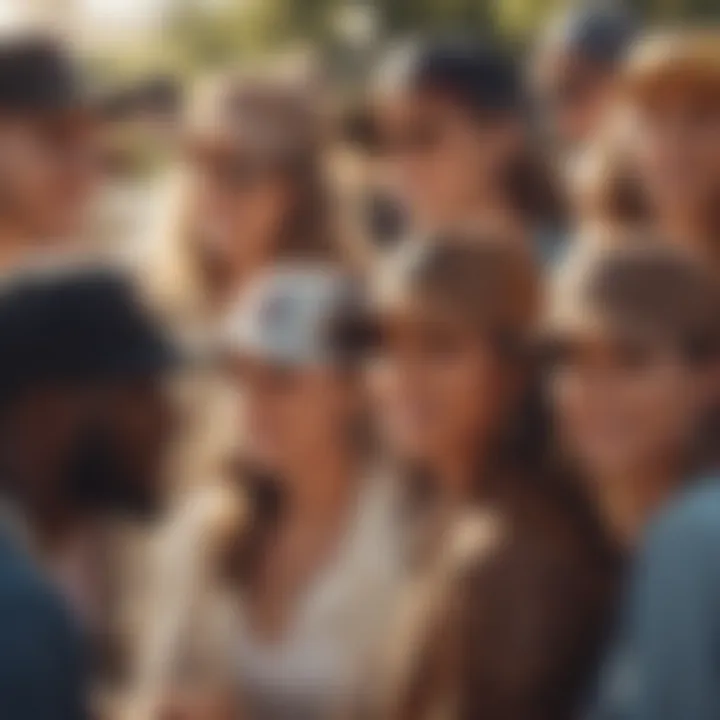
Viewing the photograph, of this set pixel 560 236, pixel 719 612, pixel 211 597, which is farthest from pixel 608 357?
pixel 211 597

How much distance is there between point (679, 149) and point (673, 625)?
0.33 meters

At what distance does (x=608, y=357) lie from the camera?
1.08 metres

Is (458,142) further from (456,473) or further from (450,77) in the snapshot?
(456,473)

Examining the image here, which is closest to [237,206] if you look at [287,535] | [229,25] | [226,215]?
[226,215]

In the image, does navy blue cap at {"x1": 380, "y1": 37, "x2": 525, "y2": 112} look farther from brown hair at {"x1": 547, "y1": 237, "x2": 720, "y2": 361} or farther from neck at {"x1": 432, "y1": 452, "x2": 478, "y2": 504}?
neck at {"x1": 432, "y1": 452, "x2": 478, "y2": 504}

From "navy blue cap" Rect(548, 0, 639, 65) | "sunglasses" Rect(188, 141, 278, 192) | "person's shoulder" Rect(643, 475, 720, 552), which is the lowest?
"person's shoulder" Rect(643, 475, 720, 552)

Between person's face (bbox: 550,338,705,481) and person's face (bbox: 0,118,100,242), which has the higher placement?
person's face (bbox: 0,118,100,242)

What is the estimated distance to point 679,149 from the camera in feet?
3.69

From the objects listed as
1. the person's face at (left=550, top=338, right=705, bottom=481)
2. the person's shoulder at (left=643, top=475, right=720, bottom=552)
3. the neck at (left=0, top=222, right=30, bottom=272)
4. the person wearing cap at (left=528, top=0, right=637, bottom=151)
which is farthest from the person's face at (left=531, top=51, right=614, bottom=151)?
the neck at (left=0, top=222, right=30, bottom=272)

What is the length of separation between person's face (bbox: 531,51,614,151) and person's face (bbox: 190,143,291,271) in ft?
0.60

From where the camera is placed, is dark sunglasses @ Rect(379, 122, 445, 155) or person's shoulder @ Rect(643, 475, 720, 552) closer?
person's shoulder @ Rect(643, 475, 720, 552)

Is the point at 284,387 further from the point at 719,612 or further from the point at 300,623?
the point at 719,612

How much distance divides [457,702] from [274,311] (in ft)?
0.90

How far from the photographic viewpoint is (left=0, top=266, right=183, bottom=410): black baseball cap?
1062 millimetres
